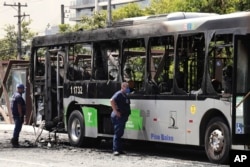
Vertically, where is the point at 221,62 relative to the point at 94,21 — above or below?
below

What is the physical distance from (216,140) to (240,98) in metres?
1.16

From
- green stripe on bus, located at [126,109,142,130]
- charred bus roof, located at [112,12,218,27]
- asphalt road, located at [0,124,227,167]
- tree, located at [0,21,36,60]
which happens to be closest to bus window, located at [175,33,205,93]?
charred bus roof, located at [112,12,218,27]

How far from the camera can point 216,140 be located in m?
12.4

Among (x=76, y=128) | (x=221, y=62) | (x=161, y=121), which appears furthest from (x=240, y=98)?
(x=76, y=128)

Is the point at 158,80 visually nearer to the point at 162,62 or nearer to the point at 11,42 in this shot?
the point at 162,62

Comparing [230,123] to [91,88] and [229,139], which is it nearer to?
[229,139]

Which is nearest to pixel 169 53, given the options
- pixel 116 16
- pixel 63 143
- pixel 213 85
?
pixel 213 85

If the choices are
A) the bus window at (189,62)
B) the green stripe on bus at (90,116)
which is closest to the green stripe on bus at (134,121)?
the green stripe on bus at (90,116)

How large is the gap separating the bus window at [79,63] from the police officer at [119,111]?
7.23 ft

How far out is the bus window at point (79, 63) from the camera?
16.5 meters

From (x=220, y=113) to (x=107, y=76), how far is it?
4251 millimetres

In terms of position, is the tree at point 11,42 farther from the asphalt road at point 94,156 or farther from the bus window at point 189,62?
the bus window at point 189,62

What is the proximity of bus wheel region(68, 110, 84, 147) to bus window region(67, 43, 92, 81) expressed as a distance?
1.06 metres

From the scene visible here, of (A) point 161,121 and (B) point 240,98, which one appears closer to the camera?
(B) point 240,98
